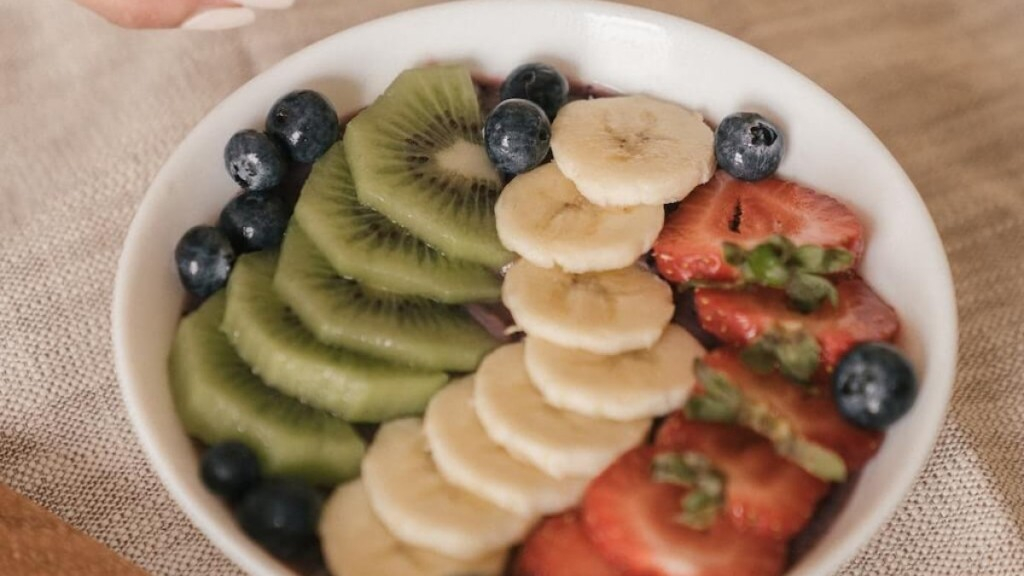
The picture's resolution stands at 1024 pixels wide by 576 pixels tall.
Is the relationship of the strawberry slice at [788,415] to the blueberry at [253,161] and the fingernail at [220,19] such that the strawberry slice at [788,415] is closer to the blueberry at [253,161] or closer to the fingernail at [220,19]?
the blueberry at [253,161]

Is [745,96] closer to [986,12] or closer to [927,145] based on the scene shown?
[927,145]

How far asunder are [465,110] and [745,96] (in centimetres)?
34

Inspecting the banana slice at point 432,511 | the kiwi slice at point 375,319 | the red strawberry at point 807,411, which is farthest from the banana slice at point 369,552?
the red strawberry at point 807,411

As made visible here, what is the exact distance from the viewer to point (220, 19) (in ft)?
5.40

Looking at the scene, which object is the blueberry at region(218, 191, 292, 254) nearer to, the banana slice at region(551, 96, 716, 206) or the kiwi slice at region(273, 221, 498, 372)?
the kiwi slice at region(273, 221, 498, 372)

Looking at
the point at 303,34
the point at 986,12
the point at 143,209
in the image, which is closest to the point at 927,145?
the point at 986,12

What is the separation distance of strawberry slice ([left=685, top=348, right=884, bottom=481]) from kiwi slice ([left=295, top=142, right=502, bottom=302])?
27 cm

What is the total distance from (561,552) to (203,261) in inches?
19.6

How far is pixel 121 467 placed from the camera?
1179mm

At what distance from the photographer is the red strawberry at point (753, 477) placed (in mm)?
945

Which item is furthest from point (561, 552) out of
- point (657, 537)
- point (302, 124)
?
point (302, 124)

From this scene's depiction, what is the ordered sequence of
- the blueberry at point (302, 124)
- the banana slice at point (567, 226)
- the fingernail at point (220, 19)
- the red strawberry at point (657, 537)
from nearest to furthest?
the red strawberry at point (657, 537) < the banana slice at point (567, 226) < the blueberry at point (302, 124) < the fingernail at point (220, 19)

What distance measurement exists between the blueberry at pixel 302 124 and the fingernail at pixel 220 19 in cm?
44

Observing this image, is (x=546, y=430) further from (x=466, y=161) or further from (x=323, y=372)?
(x=466, y=161)
